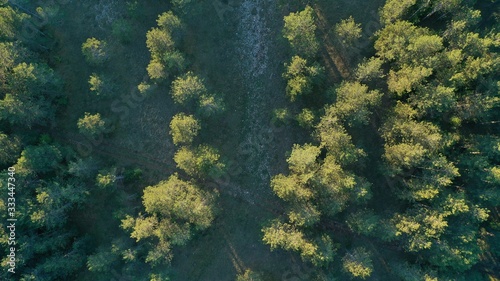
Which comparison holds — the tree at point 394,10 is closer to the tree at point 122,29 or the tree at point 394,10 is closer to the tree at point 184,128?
A: the tree at point 184,128

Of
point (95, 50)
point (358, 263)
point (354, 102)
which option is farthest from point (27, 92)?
point (358, 263)

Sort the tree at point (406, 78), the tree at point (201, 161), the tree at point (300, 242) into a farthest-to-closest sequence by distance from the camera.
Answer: the tree at point (201, 161) → the tree at point (300, 242) → the tree at point (406, 78)

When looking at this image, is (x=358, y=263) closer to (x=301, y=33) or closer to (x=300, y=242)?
(x=300, y=242)

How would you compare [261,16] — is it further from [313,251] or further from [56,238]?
[56,238]

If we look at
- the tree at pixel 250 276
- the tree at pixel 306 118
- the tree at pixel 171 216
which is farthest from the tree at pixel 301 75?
the tree at pixel 250 276

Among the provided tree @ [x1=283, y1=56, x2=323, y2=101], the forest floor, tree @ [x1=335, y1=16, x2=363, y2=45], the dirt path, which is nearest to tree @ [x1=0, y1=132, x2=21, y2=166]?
the forest floor
